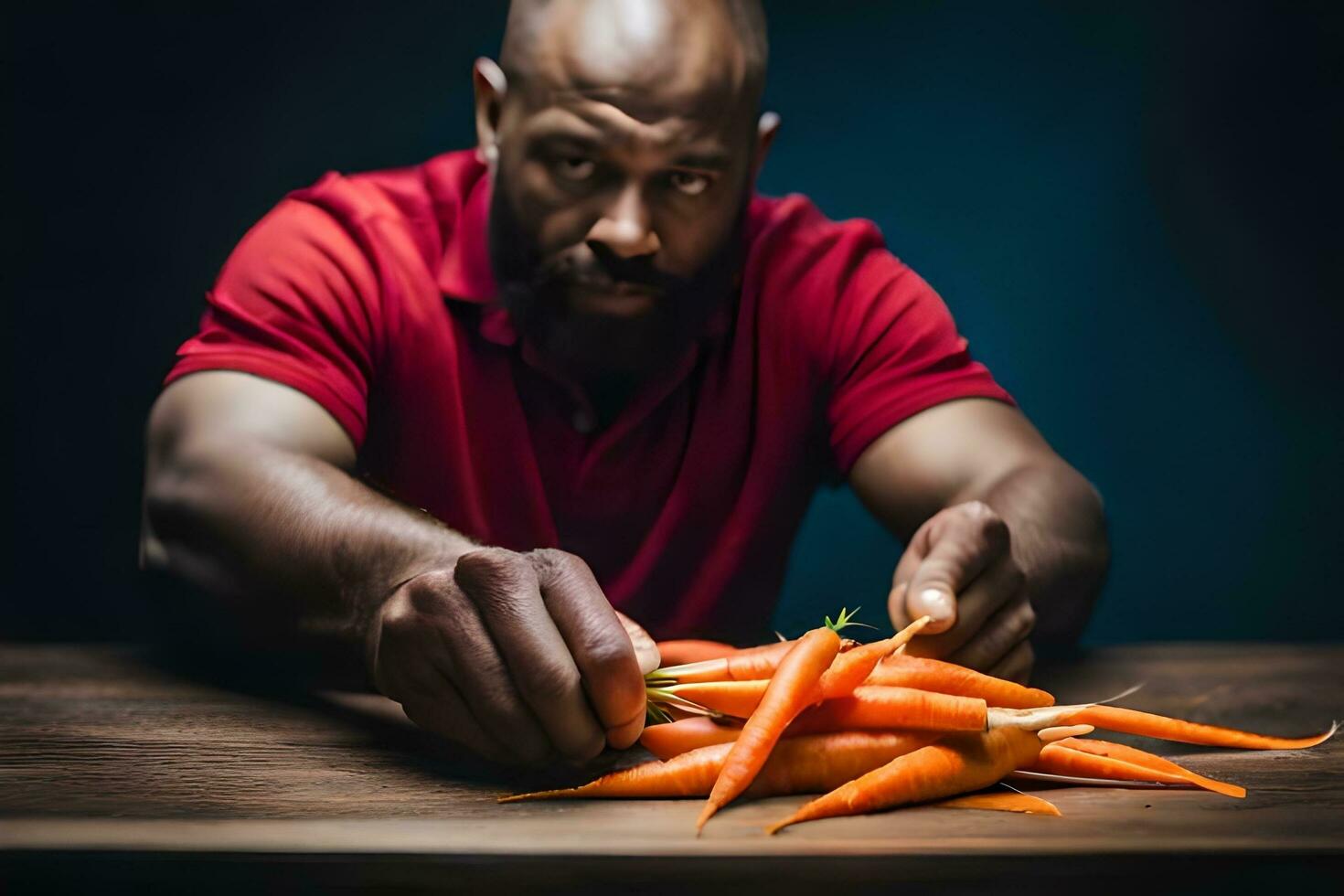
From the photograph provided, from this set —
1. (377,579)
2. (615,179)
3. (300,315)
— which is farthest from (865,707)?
(300,315)

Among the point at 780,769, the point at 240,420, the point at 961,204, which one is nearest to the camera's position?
the point at 780,769

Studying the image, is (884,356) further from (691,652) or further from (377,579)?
(377,579)

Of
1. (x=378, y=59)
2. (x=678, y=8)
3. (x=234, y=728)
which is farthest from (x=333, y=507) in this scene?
(x=378, y=59)

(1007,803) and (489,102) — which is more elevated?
(489,102)

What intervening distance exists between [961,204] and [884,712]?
1125mm

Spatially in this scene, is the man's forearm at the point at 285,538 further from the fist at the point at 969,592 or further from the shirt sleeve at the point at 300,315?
the fist at the point at 969,592

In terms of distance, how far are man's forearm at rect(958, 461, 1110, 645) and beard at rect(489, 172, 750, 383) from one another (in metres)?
0.35

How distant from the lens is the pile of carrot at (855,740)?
83 cm

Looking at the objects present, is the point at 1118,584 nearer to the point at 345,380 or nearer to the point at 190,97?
the point at 345,380

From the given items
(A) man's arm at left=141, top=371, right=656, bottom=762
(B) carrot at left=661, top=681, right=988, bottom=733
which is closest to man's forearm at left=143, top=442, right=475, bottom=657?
(A) man's arm at left=141, top=371, right=656, bottom=762

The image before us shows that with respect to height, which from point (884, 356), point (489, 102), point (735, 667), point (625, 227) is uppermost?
point (489, 102)

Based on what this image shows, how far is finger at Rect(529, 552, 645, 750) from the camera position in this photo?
0.83m

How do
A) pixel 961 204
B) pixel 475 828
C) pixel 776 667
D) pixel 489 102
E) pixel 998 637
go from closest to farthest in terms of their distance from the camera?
1. pixel 475 828
2. pixel 776 667
3. pixel 998 637
4. pixel 489 102
5. pixel 961 204

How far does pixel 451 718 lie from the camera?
0.88m
